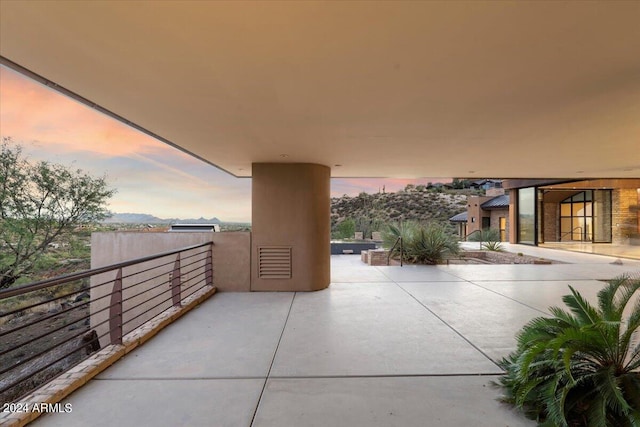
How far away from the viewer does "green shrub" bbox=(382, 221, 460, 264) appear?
29.3 ft

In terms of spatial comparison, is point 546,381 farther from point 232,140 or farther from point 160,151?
point 160,151

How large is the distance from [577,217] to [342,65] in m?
17.2

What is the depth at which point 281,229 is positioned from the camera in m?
5.84

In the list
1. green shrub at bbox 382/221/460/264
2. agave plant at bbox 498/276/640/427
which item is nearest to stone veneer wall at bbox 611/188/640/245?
green shrub at bbox 382/221/460/264

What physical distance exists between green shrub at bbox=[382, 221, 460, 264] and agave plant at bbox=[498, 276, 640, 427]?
21.6ft

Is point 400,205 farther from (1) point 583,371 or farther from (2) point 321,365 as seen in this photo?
(1) point 583,371

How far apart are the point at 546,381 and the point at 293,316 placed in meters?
2.98

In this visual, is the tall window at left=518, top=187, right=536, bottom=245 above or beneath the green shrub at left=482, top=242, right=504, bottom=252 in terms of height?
above

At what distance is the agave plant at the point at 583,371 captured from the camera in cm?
187

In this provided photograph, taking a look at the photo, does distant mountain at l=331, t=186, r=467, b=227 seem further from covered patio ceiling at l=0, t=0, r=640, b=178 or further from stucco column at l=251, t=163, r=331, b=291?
covered patio ceiling at l=0, t=0, r=640, b=178

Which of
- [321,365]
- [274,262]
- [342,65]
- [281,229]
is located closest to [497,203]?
[281,229]

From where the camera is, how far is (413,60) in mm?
2127

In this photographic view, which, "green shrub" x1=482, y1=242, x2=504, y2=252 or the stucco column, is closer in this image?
the stucco column

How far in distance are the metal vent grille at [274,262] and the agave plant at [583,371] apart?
4.03 meters
